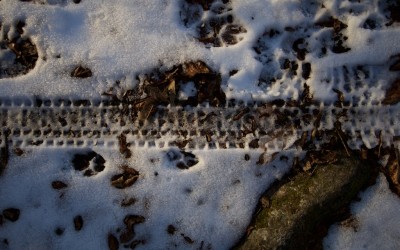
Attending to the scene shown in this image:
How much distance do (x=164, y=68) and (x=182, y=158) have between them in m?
0.60

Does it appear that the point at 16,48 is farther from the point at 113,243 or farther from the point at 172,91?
the point at 113,243

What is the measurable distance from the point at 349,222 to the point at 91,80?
194 cm

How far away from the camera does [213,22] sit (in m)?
2.41

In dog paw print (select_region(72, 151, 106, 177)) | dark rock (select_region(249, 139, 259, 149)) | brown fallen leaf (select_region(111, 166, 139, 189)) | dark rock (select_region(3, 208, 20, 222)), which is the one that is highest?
dark rock (select_region(249, 139, 259, 149))

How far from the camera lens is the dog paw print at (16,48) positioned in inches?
94.3

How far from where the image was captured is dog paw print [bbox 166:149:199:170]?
2426mm

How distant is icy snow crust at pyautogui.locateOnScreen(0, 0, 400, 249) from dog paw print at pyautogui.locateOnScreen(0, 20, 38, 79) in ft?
0.10

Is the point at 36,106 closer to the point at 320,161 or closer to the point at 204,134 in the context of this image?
the point at 204,134

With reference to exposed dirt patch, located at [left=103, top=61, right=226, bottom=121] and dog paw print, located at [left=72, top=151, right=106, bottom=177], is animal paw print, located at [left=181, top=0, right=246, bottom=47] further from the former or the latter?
dog paw print, located at [left=72, top=151, right=106, bottom=177]

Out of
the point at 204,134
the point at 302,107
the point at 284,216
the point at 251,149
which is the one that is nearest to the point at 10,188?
the point at 204,134

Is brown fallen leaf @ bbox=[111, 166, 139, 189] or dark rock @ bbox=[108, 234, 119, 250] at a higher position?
brown fallen leaf @ bbox=[111, 166, 139, 189]

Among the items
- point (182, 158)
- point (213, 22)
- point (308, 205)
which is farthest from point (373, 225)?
point (213, 22)

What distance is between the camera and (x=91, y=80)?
241 cm

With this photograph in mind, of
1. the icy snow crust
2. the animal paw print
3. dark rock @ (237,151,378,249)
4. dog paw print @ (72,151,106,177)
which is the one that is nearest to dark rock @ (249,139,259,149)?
the icy snow crust
